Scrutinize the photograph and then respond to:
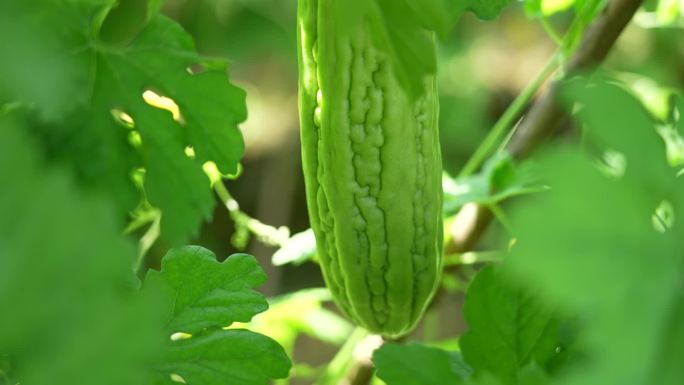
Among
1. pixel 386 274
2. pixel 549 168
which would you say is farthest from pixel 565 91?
pixel 386 274

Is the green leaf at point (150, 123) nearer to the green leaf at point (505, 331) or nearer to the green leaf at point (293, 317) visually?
the green leaf at point (505, 331)

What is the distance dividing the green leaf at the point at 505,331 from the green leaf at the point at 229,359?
0.11 metres

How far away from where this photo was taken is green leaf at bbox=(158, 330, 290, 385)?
59cm

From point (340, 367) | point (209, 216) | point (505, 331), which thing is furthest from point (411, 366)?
point (340, 367)

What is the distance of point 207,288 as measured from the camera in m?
0.61

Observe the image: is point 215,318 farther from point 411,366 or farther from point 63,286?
point 63,286

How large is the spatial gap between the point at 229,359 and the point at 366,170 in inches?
5.4

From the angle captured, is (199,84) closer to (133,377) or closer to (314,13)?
(314,13)

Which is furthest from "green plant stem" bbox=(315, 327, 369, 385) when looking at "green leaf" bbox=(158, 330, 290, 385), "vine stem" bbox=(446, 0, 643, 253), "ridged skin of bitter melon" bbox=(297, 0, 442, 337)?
"green leaf" bbox=(158, 330, 290, 385)

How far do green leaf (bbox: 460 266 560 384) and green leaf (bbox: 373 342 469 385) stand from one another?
0.7 inches

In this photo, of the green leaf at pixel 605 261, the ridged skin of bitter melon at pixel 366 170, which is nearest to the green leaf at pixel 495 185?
the ridged skin of bitter melon at pixel 366 170

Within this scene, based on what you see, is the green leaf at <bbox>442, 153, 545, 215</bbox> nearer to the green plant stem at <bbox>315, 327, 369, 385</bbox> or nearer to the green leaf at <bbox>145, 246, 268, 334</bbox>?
the green plant stem at <bbox>315, 327, 369, 385</bbox>

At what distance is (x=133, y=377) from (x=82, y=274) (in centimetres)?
3

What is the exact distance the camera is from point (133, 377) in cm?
32
